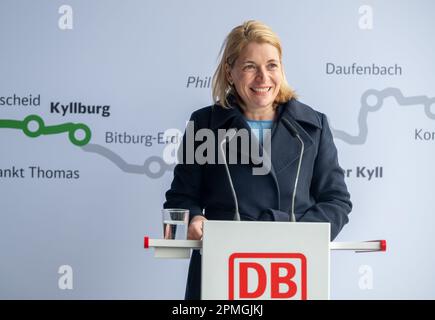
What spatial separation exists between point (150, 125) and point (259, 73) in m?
1.37

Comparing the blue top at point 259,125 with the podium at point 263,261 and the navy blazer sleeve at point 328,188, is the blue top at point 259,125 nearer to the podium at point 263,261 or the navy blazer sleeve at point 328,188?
the navy blazer sleeve at point 328,188

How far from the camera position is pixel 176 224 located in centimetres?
245

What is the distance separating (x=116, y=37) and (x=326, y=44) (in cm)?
120

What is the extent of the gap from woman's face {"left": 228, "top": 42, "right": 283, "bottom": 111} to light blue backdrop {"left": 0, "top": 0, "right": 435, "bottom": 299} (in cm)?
125

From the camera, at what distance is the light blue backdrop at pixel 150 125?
4.18m

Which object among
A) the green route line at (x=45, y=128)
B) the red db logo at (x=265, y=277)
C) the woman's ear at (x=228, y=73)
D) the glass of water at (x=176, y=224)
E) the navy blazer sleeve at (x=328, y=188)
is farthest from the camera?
the green route line at (x=45, y=128)

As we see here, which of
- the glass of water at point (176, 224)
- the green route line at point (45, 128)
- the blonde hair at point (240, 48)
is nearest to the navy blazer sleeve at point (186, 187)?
the blonde hair at point (240, 48)

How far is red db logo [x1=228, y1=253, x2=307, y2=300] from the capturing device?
88.2 inches

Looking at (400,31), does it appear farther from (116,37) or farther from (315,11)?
(116,37)

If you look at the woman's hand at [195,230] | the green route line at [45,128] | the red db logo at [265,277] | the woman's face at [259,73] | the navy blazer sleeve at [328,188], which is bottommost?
the red db logo at [265,277]

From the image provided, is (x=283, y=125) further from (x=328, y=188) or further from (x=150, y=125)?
(x=150, y=125)

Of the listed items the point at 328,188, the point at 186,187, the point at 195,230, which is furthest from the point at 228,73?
the point at 195,230

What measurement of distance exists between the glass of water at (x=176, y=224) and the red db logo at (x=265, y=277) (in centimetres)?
27

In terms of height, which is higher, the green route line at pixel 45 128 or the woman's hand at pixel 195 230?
the green route line at pixel 45 128
